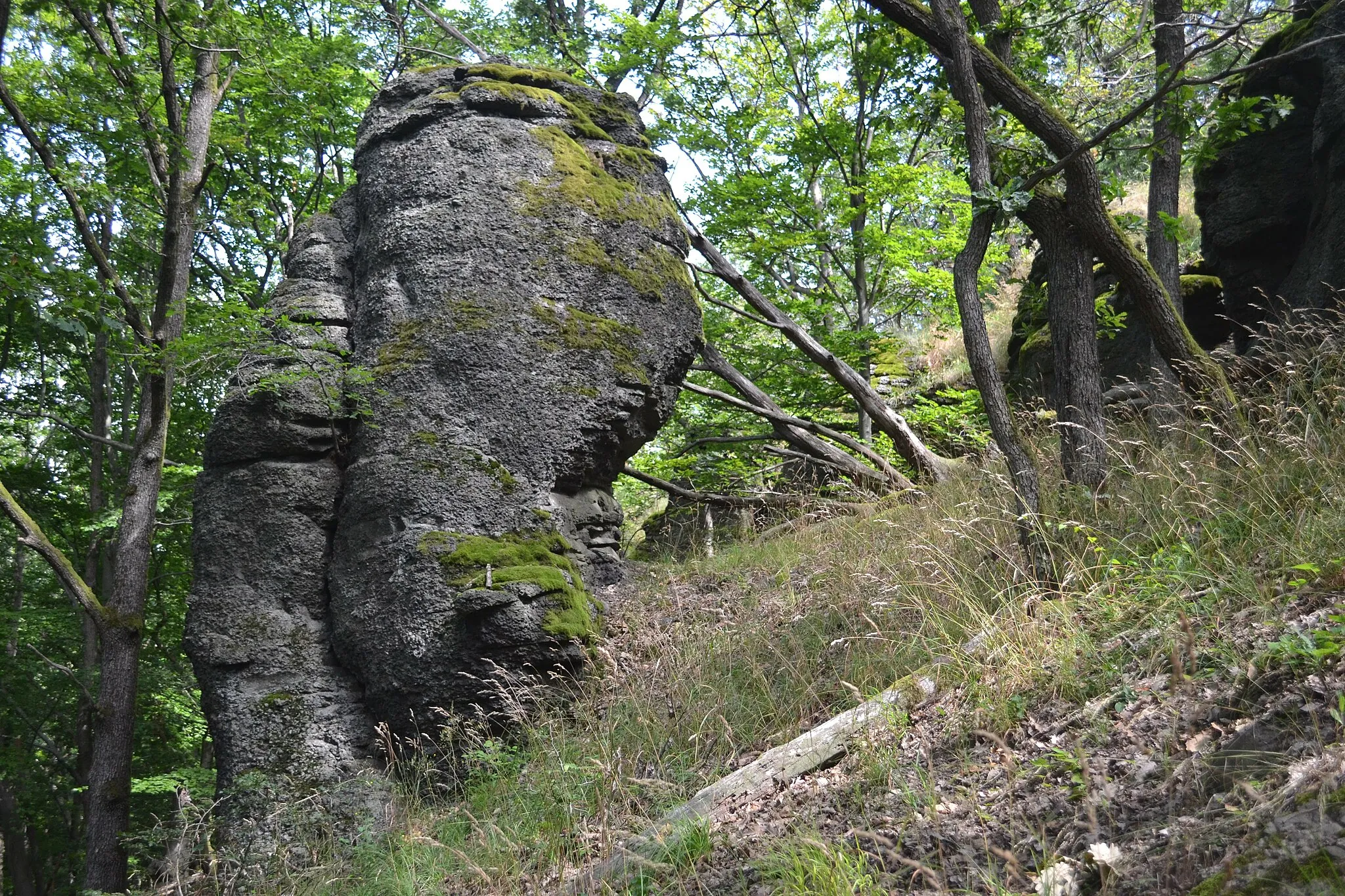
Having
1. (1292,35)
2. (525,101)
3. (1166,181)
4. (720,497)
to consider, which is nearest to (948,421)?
(720,497)

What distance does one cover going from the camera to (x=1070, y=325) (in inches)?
206

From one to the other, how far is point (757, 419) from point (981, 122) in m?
6.24

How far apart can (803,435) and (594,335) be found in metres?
3.96

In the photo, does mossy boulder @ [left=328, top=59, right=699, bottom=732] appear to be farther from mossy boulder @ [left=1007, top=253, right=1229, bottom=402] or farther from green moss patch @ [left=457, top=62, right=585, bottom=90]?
mossy boulder @ [left=1007, top=253, right=1229, bottom=402]

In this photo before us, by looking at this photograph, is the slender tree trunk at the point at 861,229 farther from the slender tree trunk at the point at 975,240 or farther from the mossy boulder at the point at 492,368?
the slender tree trunk at the point at 975,240

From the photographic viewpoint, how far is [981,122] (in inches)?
202

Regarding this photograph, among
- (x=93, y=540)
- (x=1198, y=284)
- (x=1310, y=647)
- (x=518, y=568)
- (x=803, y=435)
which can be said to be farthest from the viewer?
(x=93, y=540)

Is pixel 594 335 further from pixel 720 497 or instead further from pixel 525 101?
pixel 720 497

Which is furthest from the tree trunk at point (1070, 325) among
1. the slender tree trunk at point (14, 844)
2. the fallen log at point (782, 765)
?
the slender tree trunk at point (14, 844)

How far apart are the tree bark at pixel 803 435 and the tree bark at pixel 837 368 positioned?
319mm

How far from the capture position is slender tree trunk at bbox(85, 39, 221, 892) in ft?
19.6

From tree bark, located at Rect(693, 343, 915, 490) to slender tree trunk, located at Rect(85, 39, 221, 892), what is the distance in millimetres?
5163

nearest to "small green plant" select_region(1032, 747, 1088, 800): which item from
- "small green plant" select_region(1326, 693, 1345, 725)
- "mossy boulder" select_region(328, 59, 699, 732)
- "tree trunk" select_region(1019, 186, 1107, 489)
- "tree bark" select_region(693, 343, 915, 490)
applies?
"small green plant" select_region(1326, 693, 1345, 725)

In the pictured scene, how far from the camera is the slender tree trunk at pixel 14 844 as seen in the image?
984cm
